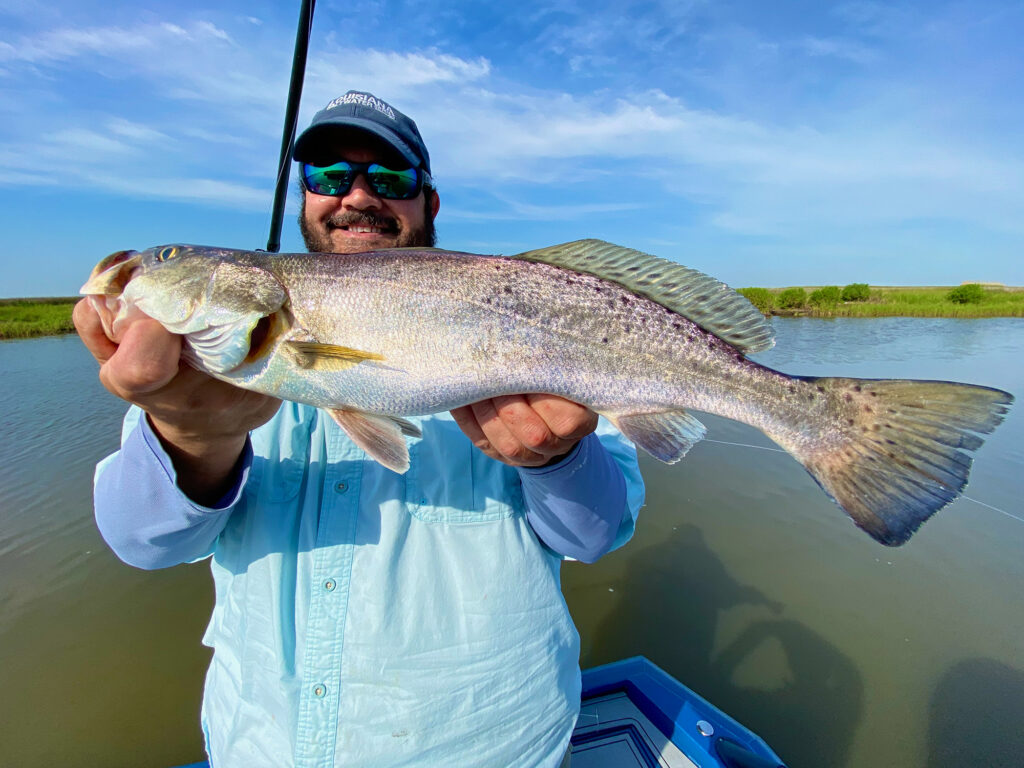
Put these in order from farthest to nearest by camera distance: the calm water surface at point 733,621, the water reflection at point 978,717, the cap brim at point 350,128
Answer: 1. the calm water surface at point 733,621
2. the water reflection at point 978,717
3. the cap brim at point 350,128

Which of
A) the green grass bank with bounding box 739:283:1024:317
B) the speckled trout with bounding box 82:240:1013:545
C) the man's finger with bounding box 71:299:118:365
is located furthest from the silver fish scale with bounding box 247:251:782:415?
the green grass bank with bounding box 739:283:1024:317

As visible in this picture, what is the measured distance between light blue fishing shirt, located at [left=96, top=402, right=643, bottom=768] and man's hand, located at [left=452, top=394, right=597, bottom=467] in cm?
10

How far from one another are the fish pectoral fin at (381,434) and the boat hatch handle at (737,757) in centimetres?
267

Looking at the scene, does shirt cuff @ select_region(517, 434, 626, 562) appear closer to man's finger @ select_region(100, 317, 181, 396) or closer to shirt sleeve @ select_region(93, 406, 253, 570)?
shirt sleeve @ select_region(93, 406, 253, 570)

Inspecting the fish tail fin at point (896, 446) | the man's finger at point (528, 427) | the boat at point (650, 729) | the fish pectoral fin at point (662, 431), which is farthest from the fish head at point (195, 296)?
the fish tail fin at point (896, 446)

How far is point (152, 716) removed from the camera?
4.39m

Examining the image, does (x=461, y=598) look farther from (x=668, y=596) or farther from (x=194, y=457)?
(x=668, y=596)

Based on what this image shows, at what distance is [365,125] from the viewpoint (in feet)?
8.96

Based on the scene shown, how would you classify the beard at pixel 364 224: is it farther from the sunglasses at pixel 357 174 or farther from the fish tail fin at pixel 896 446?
the fish tail fin at pixel 896 446

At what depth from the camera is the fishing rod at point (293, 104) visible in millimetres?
4047

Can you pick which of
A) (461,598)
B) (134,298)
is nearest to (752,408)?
(461,598)

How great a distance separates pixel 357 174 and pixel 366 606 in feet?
7.56

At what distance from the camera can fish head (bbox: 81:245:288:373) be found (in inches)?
69.8

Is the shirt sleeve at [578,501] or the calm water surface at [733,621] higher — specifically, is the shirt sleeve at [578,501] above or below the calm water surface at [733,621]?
above
